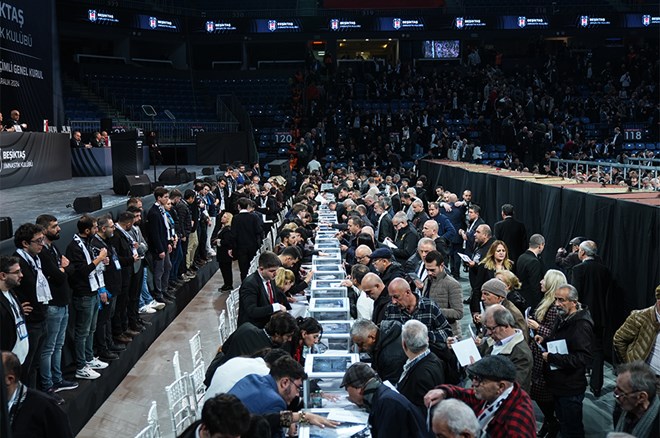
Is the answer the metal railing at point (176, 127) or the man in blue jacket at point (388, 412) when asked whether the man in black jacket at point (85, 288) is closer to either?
the man in blue jacket at point (388, 412)

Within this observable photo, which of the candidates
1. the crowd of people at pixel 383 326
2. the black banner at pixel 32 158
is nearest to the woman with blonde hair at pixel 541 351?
the crowd of people at pixel 383 326

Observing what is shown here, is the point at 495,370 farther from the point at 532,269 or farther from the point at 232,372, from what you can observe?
the point at 532,269

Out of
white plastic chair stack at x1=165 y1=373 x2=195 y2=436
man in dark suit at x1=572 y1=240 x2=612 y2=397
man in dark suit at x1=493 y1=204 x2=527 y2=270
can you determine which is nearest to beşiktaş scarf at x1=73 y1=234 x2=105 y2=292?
white plastic chair stack at x1=165 y1=373 x2=195 y2=436

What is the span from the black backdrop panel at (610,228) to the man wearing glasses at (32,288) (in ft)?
19.0

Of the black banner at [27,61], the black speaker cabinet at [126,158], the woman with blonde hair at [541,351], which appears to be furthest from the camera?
the black banner at [27,61]

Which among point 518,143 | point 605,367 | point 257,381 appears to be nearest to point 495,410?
point 257,381

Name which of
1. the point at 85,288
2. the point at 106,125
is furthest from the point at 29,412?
the point at 106,125

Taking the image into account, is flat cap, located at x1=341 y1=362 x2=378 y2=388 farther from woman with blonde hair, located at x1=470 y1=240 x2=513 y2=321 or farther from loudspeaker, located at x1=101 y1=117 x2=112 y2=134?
loudspeaker, located at x1=101 y1=117 x2=112 y2=134

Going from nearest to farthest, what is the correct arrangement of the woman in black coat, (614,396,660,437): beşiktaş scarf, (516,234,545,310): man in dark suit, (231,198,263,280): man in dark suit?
(614,396,660,437): beşiktaş scarf
(516,234,545,310): man in dark suit
(231,198,263,280): man in dark suit
the woman in black coat

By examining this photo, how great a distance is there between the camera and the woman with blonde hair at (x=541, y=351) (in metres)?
5.96

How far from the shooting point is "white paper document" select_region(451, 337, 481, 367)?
491cm

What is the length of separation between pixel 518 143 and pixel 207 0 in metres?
20.6

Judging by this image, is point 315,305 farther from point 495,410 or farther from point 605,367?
point 605,367

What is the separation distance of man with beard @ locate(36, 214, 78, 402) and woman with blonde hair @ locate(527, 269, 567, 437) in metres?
4.17
